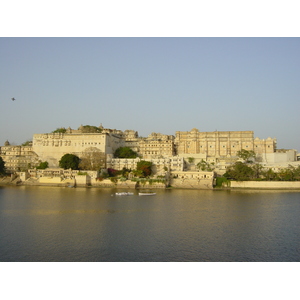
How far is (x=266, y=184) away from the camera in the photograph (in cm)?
2756

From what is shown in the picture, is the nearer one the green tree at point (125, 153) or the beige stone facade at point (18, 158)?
the beige stone facade at point (18, 158)

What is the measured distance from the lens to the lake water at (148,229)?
10.8m

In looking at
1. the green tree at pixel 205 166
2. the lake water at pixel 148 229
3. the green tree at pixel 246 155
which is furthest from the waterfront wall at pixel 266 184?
the lake water at pixel 148 229

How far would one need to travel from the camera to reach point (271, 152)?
120 feet

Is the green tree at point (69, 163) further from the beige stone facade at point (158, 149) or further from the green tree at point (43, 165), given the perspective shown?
the beige stone facade at point (158, 149)

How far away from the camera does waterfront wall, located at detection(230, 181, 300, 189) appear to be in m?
27.3

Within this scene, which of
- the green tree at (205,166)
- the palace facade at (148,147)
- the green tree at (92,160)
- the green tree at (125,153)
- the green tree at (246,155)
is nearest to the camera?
the green tree at (205,166)

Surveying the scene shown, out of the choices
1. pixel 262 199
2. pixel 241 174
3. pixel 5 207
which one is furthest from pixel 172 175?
pixel 5 207

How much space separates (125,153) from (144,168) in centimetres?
680

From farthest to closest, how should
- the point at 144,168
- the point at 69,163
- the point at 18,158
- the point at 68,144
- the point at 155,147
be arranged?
the point at 155,147 → the point at 68,144 → the point at 18,158 → the point at 69,163 → the point at 144,168

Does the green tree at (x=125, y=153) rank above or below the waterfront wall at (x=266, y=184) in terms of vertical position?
above

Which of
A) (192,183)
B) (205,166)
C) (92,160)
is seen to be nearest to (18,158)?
(92,160)

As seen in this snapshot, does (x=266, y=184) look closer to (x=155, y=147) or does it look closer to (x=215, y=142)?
(x=215, y=142)

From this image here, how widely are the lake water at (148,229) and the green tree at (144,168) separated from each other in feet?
27.9
